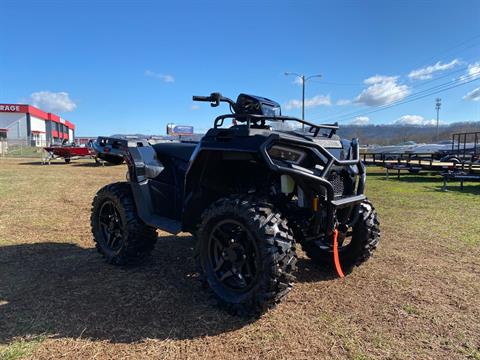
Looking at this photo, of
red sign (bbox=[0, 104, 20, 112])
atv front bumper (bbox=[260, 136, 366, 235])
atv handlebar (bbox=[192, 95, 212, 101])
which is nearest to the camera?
atv front bumper (bbox=[260, 136, 366, 235])

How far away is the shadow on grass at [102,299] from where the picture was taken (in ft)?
9.14

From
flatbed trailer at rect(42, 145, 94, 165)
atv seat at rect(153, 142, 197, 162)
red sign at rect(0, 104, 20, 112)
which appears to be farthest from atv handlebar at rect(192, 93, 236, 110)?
red sign at rect(0, 104, 20, 112)

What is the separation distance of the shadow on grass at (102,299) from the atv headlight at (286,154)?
129 centimetres

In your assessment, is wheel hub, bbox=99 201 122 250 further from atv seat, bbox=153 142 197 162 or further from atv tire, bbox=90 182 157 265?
atv seat, bbox=153 142 197 162

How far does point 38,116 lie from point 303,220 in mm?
75206

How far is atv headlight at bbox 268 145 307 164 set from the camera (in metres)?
2.87

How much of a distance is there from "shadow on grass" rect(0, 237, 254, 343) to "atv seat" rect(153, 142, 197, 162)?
122 centimetres

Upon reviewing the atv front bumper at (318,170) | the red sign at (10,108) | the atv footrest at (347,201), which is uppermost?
the red sign at (10,108)

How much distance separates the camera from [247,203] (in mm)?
2877

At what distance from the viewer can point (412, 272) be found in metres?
4.01

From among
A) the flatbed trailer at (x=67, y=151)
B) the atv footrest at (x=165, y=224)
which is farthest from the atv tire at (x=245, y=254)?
the flatbed trailer at (x=67, y=151)

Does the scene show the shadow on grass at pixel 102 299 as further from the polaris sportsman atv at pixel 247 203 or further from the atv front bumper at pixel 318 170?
the atv front bumper at pixel 318 170

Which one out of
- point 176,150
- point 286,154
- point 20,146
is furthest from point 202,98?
point 20,146

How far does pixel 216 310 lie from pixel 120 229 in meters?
1.61
